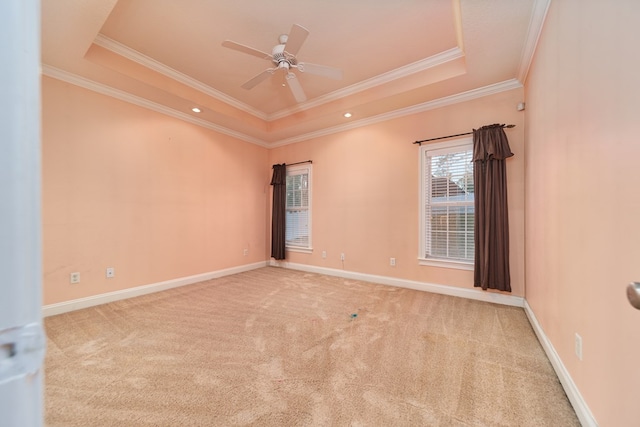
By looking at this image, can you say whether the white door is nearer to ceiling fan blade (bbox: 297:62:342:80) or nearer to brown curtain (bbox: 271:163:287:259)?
ceiling fan blade (bbox: 297:62:342:80)

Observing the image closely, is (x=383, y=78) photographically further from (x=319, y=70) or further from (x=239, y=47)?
(x=239, y=47)

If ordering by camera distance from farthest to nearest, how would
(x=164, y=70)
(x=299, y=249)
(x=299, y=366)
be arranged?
1. (x=299, y=249)
2. (x=164, y=70)
3. (x=299, y=366)

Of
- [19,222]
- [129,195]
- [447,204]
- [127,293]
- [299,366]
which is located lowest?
[299,366]

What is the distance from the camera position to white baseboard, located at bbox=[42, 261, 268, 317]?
2.80 metres

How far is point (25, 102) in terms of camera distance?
0.33 meters

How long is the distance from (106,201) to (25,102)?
3.64 metres

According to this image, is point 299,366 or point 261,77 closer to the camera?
point 299,366

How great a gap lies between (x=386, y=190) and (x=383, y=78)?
60.8 inches

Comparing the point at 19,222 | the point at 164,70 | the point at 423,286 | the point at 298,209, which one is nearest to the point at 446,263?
the point at 423,286

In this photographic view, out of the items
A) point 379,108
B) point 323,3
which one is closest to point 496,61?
point 379,108

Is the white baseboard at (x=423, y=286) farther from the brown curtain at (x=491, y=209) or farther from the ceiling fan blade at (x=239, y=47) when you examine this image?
the ceiling fan blade at (x=239, y=47)

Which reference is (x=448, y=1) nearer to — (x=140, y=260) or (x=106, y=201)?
(x=106, y=201)

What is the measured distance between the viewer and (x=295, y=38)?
224cm

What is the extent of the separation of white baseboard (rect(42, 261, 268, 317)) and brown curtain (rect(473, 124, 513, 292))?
3865mm
